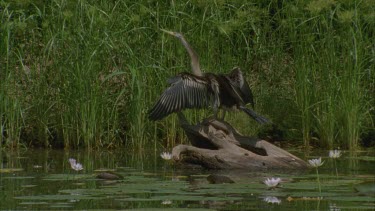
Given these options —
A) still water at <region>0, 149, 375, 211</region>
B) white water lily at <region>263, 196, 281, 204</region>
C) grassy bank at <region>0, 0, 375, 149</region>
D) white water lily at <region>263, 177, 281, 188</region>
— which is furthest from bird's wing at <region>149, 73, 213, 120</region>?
white water lily at <region>263, 196, 281, 204</region>

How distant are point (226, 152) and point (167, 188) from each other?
6.20 feet

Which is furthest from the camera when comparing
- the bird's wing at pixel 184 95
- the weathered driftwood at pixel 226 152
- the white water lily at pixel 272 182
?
the bird's wing at pixel 184 95

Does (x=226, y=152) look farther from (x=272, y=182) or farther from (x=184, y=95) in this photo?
(x=272, y=182)

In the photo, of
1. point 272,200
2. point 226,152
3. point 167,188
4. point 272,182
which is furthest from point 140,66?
point 272,200

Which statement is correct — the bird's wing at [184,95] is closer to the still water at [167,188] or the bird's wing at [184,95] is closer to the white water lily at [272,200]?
the still water at [167,188]

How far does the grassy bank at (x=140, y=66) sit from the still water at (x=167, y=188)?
4.53ft

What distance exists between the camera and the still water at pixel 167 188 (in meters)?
6.55

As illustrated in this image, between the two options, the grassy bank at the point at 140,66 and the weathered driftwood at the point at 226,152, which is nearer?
the weathered driftwood at the point at 226,152

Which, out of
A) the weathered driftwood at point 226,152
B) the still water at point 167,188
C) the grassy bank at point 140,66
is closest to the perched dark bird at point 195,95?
the weathered driftwood at point 226,152

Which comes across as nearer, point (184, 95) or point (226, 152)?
point (226, 152)

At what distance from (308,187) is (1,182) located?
8.47 feet

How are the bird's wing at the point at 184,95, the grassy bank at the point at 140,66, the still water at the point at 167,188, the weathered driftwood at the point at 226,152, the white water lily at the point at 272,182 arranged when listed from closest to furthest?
the still water at the point at 167,188, the white water lily at the point at 272,182, the weathered driftwood at the point at 226,152, the bird's wing at the point at 184,95, the grassy bank at the point at 140,66

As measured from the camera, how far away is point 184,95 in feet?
31.3

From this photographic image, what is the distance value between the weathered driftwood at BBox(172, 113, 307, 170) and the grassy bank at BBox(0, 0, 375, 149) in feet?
6.48
